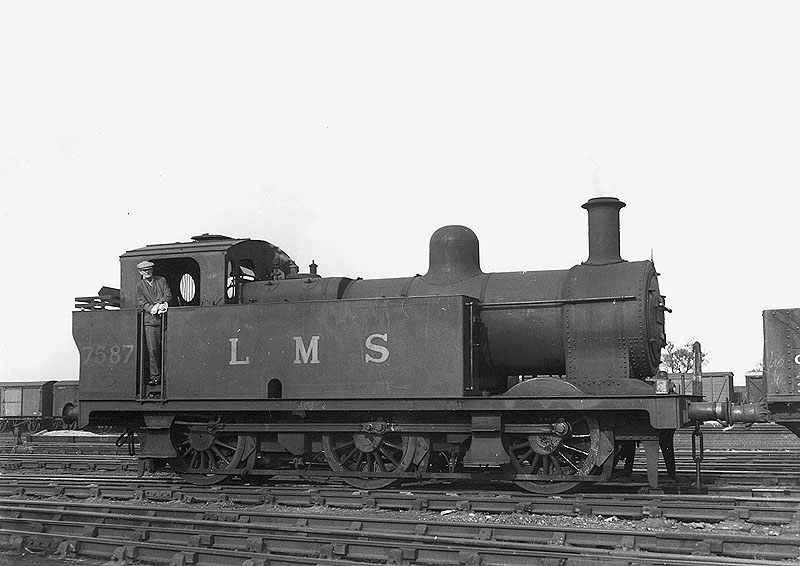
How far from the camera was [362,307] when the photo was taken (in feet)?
35.1

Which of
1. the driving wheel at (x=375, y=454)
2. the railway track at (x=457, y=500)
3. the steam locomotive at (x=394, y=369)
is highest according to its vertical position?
the steam locomotive at (x=394, y=369)

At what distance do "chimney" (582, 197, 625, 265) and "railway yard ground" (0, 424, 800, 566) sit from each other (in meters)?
2.57

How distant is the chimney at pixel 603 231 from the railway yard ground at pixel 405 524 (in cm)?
257

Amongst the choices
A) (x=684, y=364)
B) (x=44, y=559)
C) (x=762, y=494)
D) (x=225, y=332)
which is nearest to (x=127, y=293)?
(x=225, y=332)

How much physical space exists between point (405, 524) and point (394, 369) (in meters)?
2.62

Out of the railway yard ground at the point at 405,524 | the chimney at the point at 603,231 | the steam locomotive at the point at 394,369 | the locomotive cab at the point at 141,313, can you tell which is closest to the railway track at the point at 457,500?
the railway yard ground at the point at 405,524

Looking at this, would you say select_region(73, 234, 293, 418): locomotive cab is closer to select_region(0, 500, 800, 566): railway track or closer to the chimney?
select_region(0, 500, 800, 566): railway track

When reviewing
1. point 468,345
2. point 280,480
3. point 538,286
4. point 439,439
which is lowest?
point 280,480

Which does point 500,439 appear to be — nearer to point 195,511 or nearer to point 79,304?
point 195,511

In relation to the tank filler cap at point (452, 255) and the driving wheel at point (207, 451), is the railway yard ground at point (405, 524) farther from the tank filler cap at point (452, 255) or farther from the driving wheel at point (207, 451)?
the tank filler cap at point (452, 255)

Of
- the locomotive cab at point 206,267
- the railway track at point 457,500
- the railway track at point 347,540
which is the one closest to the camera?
the railway track at point 347,540

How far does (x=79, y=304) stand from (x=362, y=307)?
4208 mm

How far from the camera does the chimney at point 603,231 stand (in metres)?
10.4

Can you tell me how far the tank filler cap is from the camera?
10922 mm
